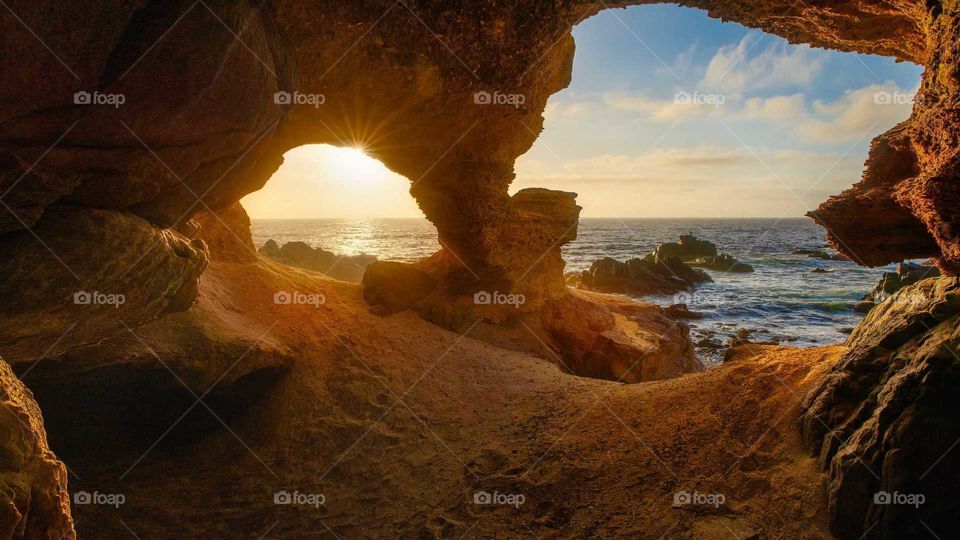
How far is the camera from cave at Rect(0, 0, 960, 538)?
4277 mm

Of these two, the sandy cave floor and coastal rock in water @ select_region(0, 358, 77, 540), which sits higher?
coastal rock in water @ select_region(0, 358, 77, 540)

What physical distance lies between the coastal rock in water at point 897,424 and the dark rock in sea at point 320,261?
911 inches

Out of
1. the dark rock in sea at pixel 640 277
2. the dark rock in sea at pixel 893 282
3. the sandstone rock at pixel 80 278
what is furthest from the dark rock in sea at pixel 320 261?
the dark rock in sea at pixel 893 282

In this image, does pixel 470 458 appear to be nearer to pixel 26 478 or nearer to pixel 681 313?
pixel 26 478

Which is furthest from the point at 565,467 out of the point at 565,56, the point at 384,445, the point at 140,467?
the point at 565,56

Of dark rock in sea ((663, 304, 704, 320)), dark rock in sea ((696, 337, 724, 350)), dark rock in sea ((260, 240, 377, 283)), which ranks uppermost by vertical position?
dark rock in sea ((260, 240, 377, 283))

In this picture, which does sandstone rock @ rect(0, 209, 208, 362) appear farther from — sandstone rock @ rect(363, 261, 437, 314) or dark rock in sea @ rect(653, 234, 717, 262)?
dark rock in sea @ rect(653, 234, 717, 262)

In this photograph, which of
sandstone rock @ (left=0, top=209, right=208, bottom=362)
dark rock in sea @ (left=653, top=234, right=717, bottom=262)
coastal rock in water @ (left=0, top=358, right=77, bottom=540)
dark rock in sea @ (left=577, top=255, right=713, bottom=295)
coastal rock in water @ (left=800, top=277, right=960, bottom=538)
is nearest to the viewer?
coastal rock in water @ (left=0, top=358, right=77, bottom=540)

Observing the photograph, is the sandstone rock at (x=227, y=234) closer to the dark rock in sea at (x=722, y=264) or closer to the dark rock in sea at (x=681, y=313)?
the dark rock in sea at (x=681, y=313)

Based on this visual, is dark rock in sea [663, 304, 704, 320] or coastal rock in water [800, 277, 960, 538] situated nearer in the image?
coastal rock in water [800, 277, 960, 538]

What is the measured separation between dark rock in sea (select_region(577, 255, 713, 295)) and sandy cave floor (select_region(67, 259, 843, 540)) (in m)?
21.8

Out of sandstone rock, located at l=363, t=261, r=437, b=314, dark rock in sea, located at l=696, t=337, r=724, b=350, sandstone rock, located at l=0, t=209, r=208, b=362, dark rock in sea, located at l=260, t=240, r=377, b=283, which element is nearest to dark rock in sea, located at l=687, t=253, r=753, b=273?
dark rock in sea, located at l=696, t=337, r=724, b=350

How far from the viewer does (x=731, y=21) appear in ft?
22.9

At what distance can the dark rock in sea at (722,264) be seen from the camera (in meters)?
39.8
